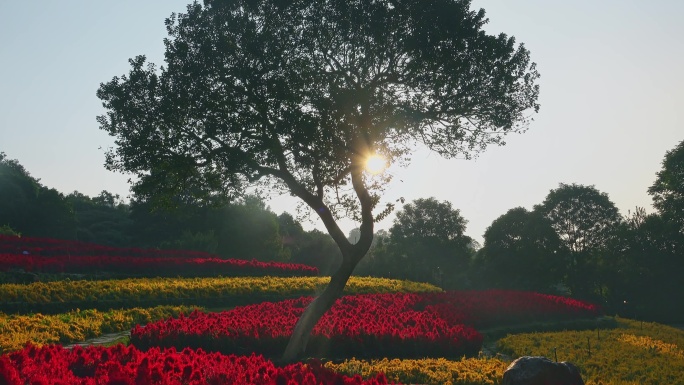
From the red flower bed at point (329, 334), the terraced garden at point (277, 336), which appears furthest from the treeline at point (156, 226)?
the red flower bed at point (329, 334)

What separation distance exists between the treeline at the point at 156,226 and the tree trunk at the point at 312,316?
32.5 metres

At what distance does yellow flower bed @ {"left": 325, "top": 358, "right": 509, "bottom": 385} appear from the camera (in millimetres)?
11430

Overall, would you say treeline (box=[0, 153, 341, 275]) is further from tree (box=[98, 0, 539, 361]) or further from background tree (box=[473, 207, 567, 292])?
tree (box=[98, 0, 539, 361])

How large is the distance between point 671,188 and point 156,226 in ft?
150

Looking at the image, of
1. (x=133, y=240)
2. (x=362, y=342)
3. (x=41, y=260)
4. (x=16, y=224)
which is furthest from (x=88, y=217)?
(x=362, y=342)

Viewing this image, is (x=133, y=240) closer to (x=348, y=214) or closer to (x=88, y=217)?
(x=88, y=217)

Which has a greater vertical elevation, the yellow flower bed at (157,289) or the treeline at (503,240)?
the treeline at (503,240)

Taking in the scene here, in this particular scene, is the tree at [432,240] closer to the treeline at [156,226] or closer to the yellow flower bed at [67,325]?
the treeline at [156,226]

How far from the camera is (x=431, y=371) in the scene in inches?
471

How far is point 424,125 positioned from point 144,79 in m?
7.28

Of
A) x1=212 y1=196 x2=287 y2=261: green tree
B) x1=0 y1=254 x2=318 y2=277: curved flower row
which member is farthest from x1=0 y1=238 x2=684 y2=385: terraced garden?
x1=212 y1=196 x2=287 y2=261: green tree

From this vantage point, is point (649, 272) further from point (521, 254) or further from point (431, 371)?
point (431, 371)

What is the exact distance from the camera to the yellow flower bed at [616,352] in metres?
14.0

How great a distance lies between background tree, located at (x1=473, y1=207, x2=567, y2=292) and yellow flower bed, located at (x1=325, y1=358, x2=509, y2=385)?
143 ft
